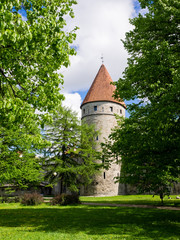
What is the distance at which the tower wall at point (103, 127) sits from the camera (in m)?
30.3

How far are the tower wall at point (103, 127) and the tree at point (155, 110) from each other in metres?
19.5

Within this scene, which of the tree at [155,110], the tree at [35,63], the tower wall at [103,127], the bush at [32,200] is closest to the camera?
the tree at [35,63]

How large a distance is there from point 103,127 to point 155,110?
2378cm

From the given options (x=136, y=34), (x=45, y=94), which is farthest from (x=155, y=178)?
(x=136, y=34)

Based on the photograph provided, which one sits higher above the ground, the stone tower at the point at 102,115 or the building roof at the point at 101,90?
the building roof at the point at 101,90

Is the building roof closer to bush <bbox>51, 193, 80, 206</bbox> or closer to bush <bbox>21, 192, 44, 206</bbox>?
bush <bbox>51, 193, 80, 206</bbox>

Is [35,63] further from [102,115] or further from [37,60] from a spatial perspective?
[102,115]

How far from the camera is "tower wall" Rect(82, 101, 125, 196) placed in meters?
30.3

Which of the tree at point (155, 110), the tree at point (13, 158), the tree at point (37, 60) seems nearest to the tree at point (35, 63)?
the tree at point (37, 60)

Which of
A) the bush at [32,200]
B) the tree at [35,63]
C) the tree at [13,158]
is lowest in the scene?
the bush at [32,200]

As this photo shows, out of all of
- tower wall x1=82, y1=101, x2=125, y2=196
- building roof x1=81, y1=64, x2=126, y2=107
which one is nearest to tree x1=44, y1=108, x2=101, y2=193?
tower wall x1=82, y1=101, x2=125, y2=196

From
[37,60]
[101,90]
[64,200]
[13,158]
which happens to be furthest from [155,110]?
[101,90]

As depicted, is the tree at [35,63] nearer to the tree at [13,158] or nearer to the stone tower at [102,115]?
the tree at [13,158]

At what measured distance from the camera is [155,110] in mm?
8594
